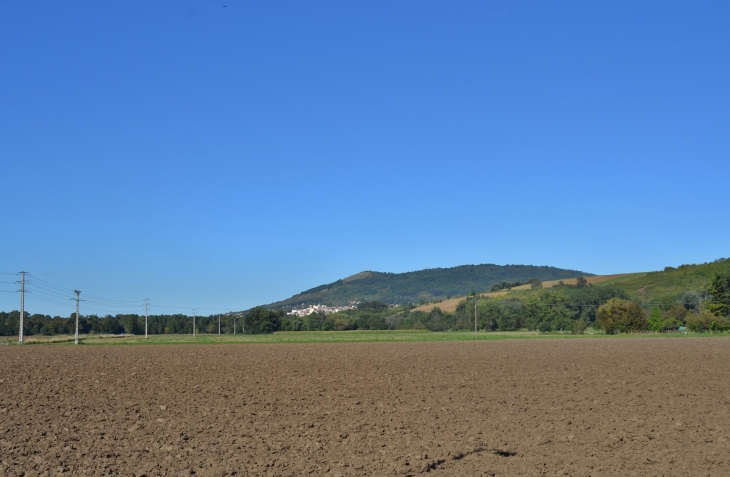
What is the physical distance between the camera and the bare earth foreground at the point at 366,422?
44.3 feet

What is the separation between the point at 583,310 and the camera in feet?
448

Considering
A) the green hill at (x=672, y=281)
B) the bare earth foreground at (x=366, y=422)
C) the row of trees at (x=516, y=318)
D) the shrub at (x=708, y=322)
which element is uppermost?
the green hill at (x=672, y=281)

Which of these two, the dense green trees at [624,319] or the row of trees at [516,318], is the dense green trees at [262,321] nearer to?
the row of trees at [516,318]

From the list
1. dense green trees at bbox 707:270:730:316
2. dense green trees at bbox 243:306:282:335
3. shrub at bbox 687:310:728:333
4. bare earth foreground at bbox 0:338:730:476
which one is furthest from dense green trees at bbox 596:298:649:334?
bare earth foreground at bbox 0:338:730:476

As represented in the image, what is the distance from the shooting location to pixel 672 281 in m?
158

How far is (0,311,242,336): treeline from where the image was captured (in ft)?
486

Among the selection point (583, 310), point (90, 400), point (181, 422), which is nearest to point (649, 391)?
point (181, 422)

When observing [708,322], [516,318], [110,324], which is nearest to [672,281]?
[516,318]

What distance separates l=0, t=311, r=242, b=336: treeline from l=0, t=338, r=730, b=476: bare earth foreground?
12592 cm

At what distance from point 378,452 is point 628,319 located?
97.1 m

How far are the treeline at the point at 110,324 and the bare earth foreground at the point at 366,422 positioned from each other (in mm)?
125921

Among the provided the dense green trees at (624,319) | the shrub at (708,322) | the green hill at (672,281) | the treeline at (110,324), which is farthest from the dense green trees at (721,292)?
the treeline at (110,324)

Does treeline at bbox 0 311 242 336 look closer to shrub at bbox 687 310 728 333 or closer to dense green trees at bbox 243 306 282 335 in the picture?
dense green trees at bbox 243 306 282 335

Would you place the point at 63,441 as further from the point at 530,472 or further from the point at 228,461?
the point at 530,472
